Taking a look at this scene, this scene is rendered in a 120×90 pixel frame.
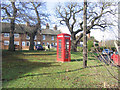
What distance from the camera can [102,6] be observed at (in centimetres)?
1959

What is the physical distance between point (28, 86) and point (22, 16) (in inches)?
308

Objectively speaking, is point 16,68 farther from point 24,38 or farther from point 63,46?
point 24,38

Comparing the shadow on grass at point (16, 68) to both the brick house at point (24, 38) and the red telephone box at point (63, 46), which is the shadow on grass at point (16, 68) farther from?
the brick house at point (24, 38)

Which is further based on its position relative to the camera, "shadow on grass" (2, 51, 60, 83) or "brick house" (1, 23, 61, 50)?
"brick house" (1, 23, 61, 50)

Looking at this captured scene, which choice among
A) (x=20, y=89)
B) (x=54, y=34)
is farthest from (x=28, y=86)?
(x=54, y=34)

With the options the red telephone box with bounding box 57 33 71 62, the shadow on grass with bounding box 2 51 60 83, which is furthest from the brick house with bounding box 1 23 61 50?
the shadow on grass with bounding box 2 51 60 83

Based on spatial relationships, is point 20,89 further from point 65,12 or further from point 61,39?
point 65,12

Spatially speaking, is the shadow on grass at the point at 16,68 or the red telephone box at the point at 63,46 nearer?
the shadow on grass at the point at 16,68

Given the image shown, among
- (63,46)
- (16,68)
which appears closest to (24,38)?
(63,46)

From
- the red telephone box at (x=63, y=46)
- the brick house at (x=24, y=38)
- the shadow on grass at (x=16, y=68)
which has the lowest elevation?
the shadow on grass at (x=16, y=68)

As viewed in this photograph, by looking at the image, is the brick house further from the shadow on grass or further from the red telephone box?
the shadow on grass

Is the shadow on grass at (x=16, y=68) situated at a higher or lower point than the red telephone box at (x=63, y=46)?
lower

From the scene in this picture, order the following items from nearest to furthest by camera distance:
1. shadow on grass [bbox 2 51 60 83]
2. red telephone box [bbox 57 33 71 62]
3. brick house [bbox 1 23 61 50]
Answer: shadow on grass [bbox 2 51 60 83], red telephone box [bbox 57 33 71 62], brick house [bbox 1 23 61 50]

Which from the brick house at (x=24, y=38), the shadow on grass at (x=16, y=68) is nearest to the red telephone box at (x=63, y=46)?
the shadow on grass at (x=16, y=68)
